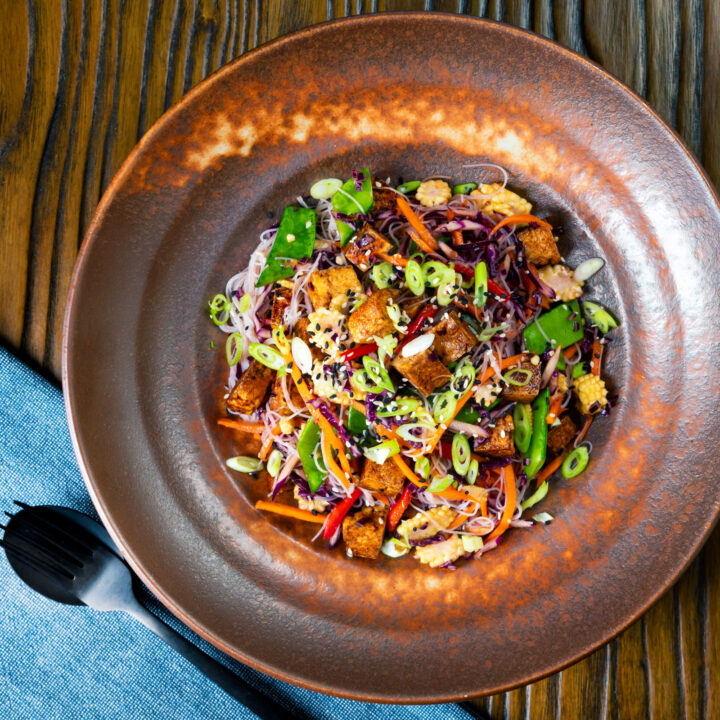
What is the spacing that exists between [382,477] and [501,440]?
1.70 feet

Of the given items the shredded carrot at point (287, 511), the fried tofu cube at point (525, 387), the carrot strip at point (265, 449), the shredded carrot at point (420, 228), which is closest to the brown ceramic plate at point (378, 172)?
the shredded carrot at point (287, 511)

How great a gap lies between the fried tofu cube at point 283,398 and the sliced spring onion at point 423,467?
1.86ft

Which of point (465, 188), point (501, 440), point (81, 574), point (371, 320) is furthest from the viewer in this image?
point (81, 574)

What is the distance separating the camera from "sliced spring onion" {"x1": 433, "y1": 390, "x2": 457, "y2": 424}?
257cm

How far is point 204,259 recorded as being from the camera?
279cm

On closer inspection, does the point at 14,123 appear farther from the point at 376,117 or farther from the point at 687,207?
the point at 687,207

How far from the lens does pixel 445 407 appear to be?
8.54ft

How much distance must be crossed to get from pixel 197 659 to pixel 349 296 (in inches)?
70.7

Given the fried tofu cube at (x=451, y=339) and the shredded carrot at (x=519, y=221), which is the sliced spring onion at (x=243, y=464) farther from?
the shredded carrot at (x=519, y=221)

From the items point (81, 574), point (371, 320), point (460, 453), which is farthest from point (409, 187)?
point (81, 574)

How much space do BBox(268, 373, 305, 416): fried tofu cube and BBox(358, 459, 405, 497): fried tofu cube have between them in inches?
16.3

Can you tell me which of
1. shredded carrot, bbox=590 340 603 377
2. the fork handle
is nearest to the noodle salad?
shredded carrot, bbox=590 340 603 377

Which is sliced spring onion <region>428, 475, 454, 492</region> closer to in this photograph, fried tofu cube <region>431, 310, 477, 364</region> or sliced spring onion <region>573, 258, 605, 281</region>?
fried tofu cube <region>431, 310, 477, 364</region>

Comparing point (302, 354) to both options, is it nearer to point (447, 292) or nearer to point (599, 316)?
point (447, 292)
